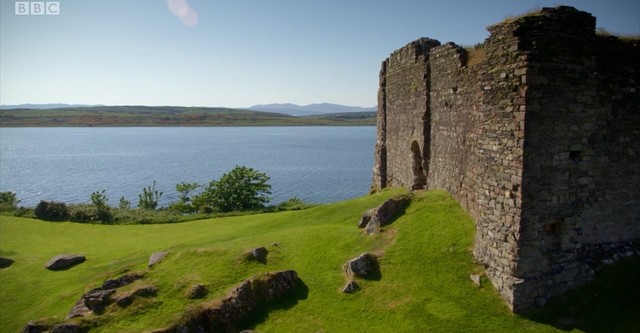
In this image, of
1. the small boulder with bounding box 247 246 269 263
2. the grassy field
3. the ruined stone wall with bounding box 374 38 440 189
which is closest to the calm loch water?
the ruined stone wall with bounding box 374 38 440 189

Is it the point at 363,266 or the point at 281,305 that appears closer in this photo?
the point at 281,305

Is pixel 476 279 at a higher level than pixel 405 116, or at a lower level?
lower

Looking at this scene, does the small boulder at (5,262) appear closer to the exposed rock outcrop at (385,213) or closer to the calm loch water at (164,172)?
the exposed rock outcrop at (385,213)

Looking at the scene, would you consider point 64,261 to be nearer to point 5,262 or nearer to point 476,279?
point 5,262

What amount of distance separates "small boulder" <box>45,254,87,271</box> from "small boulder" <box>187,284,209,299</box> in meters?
11.0

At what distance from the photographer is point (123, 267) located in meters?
19.3

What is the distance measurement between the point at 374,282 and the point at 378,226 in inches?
129

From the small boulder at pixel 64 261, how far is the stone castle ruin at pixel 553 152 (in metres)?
19.4

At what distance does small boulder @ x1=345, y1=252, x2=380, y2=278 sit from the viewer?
15.1 m

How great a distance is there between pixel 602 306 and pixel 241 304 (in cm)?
1042

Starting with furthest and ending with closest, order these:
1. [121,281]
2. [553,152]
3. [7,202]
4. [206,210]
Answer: [7,202]
[206,210]
[121,281]
[553,152]

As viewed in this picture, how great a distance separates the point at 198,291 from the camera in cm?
1528

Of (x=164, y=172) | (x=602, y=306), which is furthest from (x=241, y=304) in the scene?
(x=164, y=172)

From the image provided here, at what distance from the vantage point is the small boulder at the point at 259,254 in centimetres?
1730
